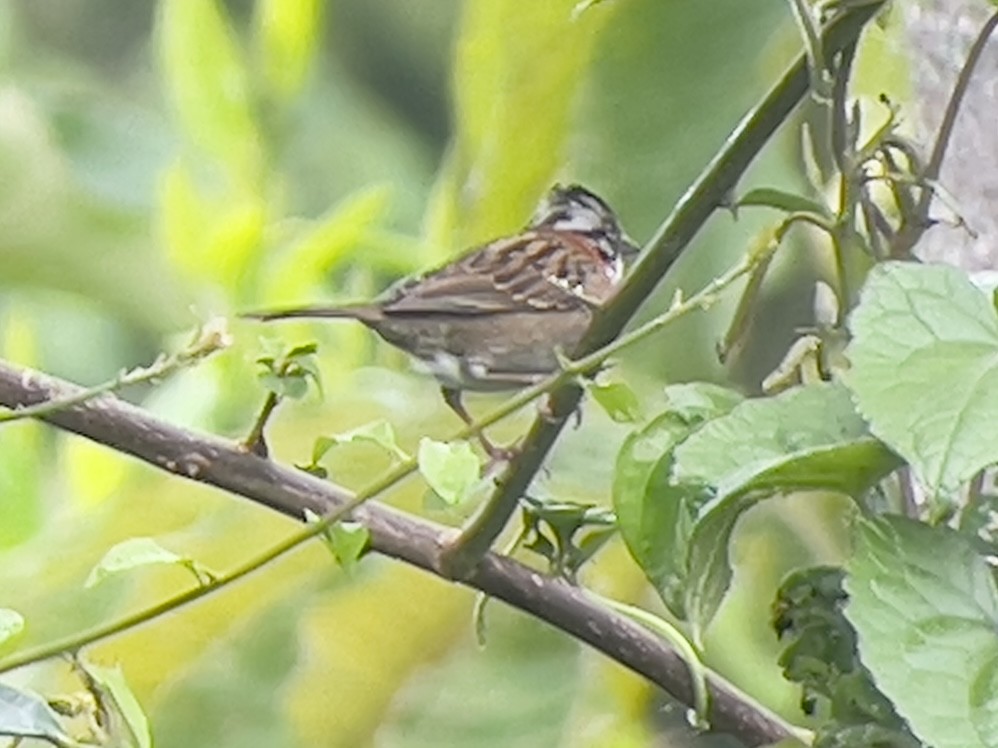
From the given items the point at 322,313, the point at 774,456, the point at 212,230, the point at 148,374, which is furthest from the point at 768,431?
the point at 212,230

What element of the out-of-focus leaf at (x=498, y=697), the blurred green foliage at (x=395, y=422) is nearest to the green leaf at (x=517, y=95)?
the blurred green foliage at (x=395, y=422)

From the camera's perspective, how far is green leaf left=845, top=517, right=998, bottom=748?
0.28 meters

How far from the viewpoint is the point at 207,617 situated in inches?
19.1

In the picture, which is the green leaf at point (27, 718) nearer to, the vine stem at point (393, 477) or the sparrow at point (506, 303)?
the vine stem at point (393, 477)

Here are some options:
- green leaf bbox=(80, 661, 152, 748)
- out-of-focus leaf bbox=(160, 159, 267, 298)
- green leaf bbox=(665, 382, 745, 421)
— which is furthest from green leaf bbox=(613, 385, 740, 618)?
out-of-focus leaf bbox=(160, 159, 267, 298)

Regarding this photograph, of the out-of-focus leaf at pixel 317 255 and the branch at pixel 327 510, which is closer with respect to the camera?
the branch at pixel 327 510

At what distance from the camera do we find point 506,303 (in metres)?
0.52

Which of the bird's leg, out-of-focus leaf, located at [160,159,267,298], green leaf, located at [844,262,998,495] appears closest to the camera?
green leaf, located at [844,262,998,495]

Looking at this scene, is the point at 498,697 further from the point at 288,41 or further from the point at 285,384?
the point at 288,41

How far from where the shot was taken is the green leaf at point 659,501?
34 cm

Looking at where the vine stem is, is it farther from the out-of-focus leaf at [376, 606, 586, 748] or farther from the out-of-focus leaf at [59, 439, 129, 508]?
the out-of-focus leaf at [59, 439, 129, 508]

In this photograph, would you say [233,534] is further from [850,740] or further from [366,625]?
[850,740]

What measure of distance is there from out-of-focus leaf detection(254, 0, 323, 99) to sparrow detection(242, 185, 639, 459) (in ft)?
0.44

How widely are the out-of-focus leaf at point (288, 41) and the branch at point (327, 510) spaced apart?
29cm
